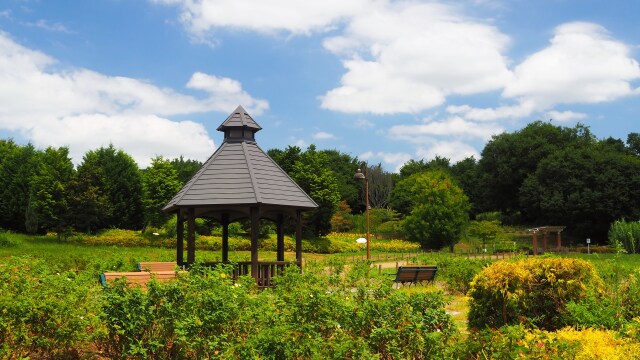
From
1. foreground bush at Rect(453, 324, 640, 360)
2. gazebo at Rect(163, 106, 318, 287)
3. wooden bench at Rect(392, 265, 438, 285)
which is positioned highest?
gazebo at Rect(163, 106, 318, 287)

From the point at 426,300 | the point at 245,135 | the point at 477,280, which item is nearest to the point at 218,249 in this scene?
the point at 245,135

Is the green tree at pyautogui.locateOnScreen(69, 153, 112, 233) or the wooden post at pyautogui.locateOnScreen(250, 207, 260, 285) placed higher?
the green tree at pyautogui.locateOnScreen(69, 153, 112, 233)

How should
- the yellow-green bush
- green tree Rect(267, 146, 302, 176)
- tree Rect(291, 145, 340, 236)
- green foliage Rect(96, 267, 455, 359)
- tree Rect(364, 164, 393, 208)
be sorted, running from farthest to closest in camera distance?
tree Rect(364, 164, 393, 208) < green tree Rect(267, 146, 302, 176) < tree Rect(291, 145, 340, 236) < the yellow-green bush < green foliage Rect(96, 267, 455, 359)

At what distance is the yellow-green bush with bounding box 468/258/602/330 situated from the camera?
891 centimetres

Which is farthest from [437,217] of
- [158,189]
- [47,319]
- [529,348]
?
[529,348]

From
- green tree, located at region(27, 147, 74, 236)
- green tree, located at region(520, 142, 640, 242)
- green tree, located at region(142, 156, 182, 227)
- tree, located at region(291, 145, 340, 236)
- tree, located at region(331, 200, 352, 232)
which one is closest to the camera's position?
green tree, located at region(27, 147, 74, 236)

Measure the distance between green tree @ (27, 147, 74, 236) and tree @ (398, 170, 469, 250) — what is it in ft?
85.1

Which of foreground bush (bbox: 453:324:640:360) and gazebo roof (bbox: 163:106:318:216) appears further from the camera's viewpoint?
gazebo roof (bbox: 163:106:318:216)

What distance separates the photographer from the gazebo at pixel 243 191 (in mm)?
14141

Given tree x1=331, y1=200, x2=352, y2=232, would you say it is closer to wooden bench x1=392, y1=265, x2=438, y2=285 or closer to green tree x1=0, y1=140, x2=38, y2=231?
green tree x1=0, y1=140, x2=38, y2=231

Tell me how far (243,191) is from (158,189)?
29.0m

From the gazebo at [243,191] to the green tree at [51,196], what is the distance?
27500 mm

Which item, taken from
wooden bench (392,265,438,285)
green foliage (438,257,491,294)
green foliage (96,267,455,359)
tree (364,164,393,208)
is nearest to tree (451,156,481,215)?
tree (364,164,393,208)

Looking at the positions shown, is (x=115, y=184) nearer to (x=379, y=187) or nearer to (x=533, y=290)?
(x=379, y=187)
